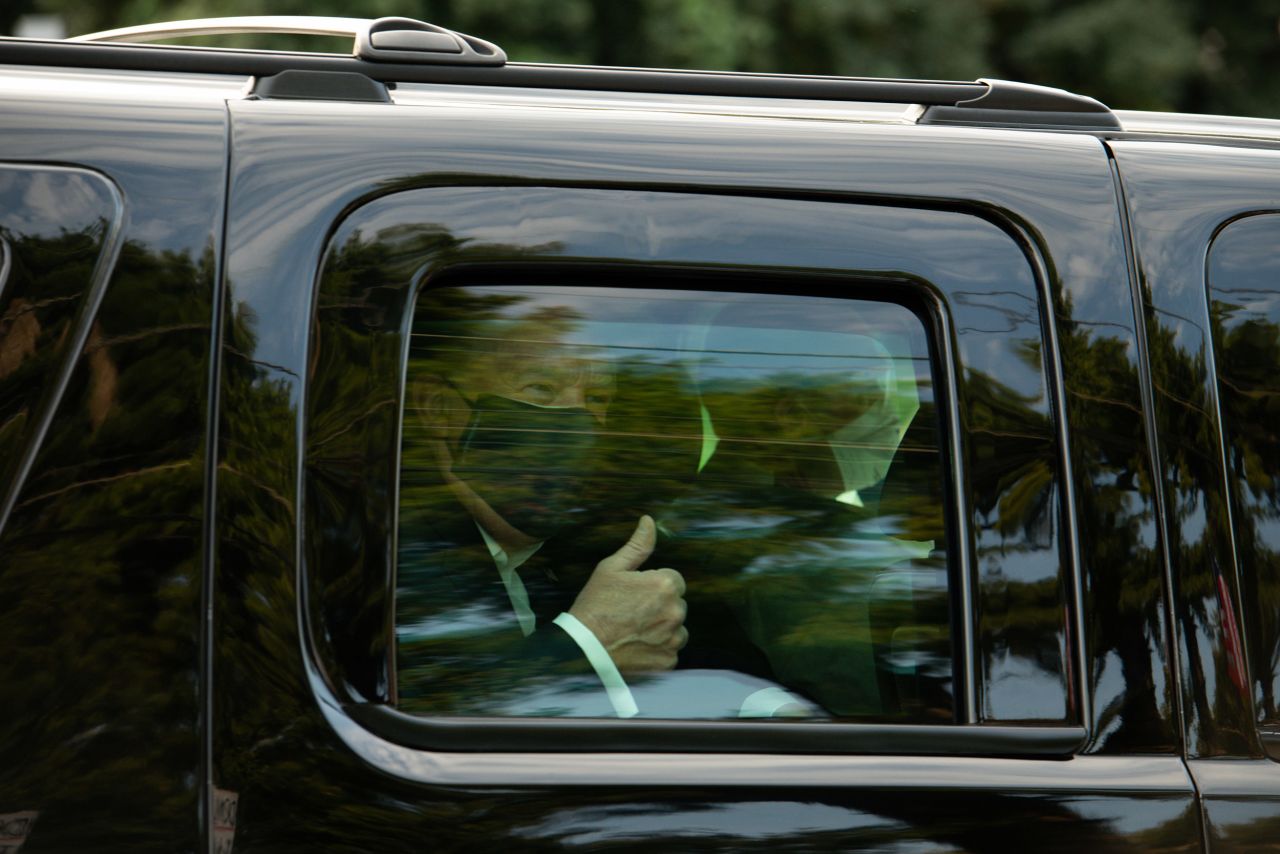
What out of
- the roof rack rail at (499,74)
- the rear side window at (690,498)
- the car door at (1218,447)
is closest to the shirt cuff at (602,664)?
the rear side window at (690,498)

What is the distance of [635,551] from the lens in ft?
5.10

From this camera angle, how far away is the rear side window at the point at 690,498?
1.52 m

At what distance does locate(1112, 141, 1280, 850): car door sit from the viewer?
1.51 meters

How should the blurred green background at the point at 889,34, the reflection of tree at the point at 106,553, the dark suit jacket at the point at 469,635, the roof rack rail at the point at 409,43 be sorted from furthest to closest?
the blurred green background at the point at 889,34 → the roof rack rail at the point at 409,43 → the dark suit jacket at the point at 469,635 → the reflection of tree at the point at 106,553

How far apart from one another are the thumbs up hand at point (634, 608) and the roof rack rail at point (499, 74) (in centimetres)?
70

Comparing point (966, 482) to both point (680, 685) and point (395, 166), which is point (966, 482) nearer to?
point (680, 685)

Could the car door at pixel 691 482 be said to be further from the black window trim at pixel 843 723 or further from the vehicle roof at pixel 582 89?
the vehicle roof at pixel 582 89

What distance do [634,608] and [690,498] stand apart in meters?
0.14

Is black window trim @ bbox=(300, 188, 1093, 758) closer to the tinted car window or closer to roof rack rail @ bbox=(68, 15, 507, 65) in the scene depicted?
the tinted car window

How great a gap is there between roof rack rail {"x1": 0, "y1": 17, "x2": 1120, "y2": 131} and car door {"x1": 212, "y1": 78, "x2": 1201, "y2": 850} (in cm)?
23

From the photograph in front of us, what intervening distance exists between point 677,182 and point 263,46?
894 centimetres

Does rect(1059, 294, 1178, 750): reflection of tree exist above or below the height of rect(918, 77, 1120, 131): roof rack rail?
below

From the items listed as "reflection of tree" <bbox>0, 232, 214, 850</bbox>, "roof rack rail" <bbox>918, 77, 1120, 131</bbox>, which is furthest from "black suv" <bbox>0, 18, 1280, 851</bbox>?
"roof rack rail" <bbox>918, 77, 1120, 131</bbox>

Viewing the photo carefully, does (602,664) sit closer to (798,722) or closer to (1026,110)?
(798,722)
